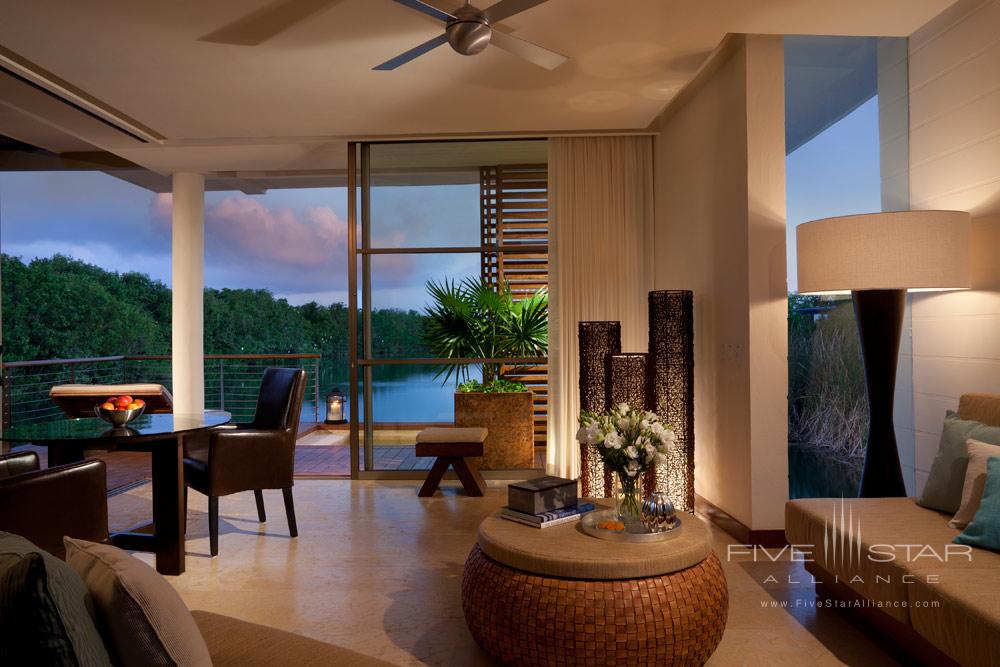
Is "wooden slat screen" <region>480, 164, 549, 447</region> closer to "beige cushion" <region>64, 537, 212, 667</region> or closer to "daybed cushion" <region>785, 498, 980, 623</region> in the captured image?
"daybed cushion" <region>785, 498, 980, 623</region>

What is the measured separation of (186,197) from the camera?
6.11 metres

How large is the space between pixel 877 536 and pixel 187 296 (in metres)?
5.62

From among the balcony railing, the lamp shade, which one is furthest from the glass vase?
the balcony railing

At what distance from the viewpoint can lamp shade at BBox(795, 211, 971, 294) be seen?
2.72m

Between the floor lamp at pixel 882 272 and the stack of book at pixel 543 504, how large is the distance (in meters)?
1.35

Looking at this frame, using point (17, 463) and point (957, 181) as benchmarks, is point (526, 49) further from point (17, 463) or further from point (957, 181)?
point (17, 463)

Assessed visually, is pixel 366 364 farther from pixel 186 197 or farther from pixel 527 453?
pixel 186 197

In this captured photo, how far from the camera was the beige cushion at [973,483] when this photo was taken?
7.42 ft

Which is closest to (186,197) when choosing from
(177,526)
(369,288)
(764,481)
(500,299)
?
(369,288)

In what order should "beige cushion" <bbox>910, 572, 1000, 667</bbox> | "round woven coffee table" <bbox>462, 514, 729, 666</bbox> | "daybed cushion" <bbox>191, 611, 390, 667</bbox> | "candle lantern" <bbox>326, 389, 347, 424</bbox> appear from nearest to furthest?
"daybed cushion" <bbox>191, 611, 390, 667</bbox>, "beige cushion" <bbox>910, 572, 1000, 667</bbox>, "round woven coffee table" <bbox>462, 514, 729, 666</bbox>, "candle lantern" <bbox>326, 389, 347, 424</bbox>

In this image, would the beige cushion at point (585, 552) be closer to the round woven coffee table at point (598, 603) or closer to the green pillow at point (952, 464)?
the round woven coffee table at point (598, 603)

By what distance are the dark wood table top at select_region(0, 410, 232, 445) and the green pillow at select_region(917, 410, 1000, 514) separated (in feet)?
10.3

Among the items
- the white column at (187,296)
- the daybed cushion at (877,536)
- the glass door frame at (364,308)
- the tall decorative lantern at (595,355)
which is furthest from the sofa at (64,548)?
the white column at (187,296)

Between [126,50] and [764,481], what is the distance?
13.4 feet
